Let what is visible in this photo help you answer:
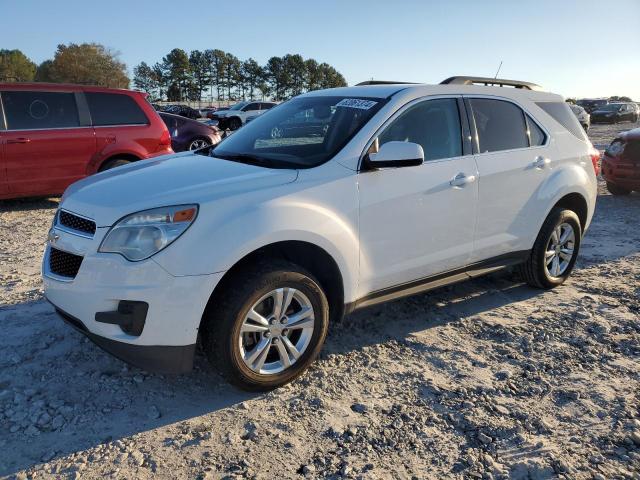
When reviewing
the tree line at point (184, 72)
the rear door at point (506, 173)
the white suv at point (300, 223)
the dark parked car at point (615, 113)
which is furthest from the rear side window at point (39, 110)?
the tree line at point (184, 72)

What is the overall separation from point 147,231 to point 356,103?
1771 millimetres

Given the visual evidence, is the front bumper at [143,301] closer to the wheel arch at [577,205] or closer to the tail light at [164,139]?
the wheel arch at [577,205]

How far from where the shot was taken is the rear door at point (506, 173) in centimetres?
411

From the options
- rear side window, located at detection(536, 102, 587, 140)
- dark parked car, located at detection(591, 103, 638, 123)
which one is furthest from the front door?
dark parked car, located at detection(591, 103, 638, 123)

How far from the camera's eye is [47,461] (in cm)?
257

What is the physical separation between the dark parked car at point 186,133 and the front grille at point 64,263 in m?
9.02

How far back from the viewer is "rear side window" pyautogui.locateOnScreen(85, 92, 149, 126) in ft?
26.1

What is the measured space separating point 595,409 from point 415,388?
101cm

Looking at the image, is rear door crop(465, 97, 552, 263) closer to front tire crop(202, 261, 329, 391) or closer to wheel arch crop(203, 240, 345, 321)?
wheel arch crop(203, 240, 345, 321)

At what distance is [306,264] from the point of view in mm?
3375

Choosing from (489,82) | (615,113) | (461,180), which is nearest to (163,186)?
(461,180)

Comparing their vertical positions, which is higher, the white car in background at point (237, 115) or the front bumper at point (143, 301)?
the white car in background at point (237, 115)

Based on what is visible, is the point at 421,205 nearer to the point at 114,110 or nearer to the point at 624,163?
the point at 114,110

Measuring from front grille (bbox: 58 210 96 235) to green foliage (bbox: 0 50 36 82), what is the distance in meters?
86.9
